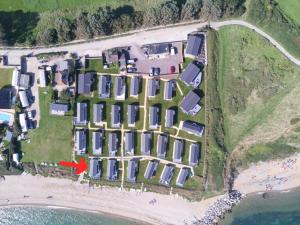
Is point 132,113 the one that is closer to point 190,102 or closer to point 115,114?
point 115,114

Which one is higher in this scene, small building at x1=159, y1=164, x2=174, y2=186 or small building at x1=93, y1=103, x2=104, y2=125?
small building at x1=93, y1=103, x2=104, y2=125

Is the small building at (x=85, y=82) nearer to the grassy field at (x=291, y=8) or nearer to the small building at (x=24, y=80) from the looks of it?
the small building at (x=24, y=80)

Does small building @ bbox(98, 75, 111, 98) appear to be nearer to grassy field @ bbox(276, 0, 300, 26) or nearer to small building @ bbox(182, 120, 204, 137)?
small building @ bbox(182, 120, 204, 137)

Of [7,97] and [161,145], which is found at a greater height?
[7,97]

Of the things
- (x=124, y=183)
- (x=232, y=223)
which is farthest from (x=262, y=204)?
(x=124, y=183)

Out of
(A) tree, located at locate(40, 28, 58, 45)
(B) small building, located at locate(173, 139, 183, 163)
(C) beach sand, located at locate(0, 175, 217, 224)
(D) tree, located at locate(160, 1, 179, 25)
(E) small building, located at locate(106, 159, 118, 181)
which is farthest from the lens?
(C) beach sand, located at locate(0, 175, 217, 224)

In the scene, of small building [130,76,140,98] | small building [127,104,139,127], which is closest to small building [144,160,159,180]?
small building [127,104,139,127]

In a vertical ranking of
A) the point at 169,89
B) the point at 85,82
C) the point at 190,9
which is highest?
the point at 190,9

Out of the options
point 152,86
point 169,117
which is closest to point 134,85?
point 152,86

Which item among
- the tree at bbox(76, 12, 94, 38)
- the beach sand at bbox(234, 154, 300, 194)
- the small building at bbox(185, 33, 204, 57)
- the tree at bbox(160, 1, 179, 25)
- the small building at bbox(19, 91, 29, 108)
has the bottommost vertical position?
the beach sand at bbox(234, 154, 300, 194)
